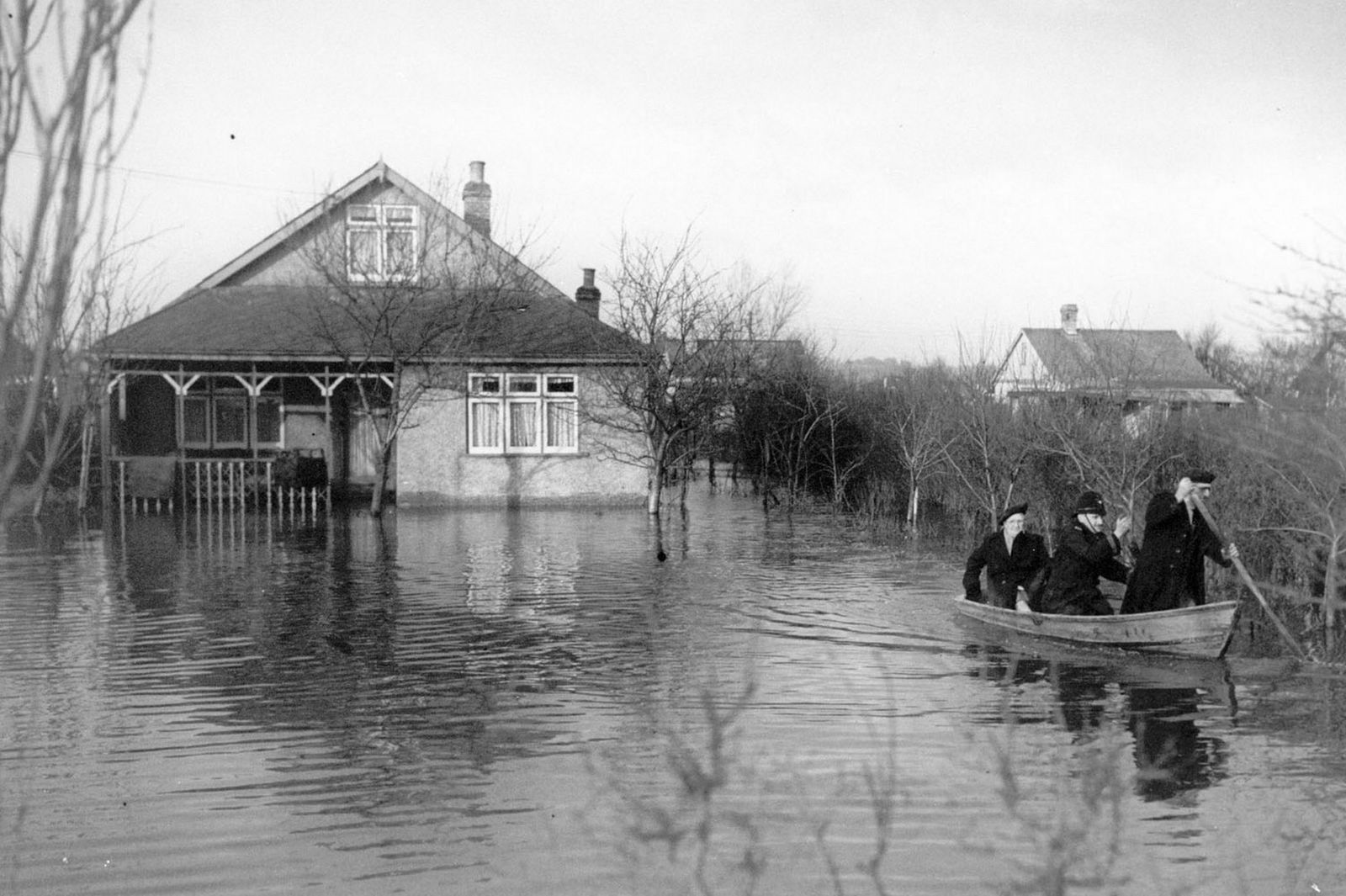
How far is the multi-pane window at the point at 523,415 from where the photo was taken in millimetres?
27969

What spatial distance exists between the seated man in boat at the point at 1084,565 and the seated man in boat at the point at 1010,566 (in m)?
0.29

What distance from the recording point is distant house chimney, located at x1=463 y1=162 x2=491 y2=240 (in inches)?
1231

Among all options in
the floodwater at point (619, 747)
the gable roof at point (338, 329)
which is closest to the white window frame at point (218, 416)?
the gable roof at point (338, 329)

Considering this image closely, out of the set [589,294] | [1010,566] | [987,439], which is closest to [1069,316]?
[589,294]

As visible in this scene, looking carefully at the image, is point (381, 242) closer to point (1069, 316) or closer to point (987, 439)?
point (987, 439)

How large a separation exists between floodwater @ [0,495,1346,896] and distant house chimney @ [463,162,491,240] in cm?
1544

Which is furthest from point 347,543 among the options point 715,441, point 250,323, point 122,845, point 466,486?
point 715,441

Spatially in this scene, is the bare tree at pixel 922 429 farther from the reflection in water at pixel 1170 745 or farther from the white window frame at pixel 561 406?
the reflection in water at pixel 1170 745

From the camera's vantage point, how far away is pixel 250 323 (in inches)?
1117

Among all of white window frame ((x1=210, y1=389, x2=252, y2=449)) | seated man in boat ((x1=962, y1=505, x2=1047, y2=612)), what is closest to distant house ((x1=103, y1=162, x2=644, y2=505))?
white window frame ((x1=210, y1=389, x2=252, y2=449))

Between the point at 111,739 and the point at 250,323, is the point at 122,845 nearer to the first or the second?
the point at 111,739

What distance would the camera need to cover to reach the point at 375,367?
27.7 m

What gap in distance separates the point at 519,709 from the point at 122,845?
11.5ft

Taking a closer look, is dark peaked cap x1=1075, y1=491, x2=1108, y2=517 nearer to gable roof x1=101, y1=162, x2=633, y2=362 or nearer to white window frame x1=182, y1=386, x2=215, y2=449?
gable roof x1=101, y1=162, x2=633, y2=362
